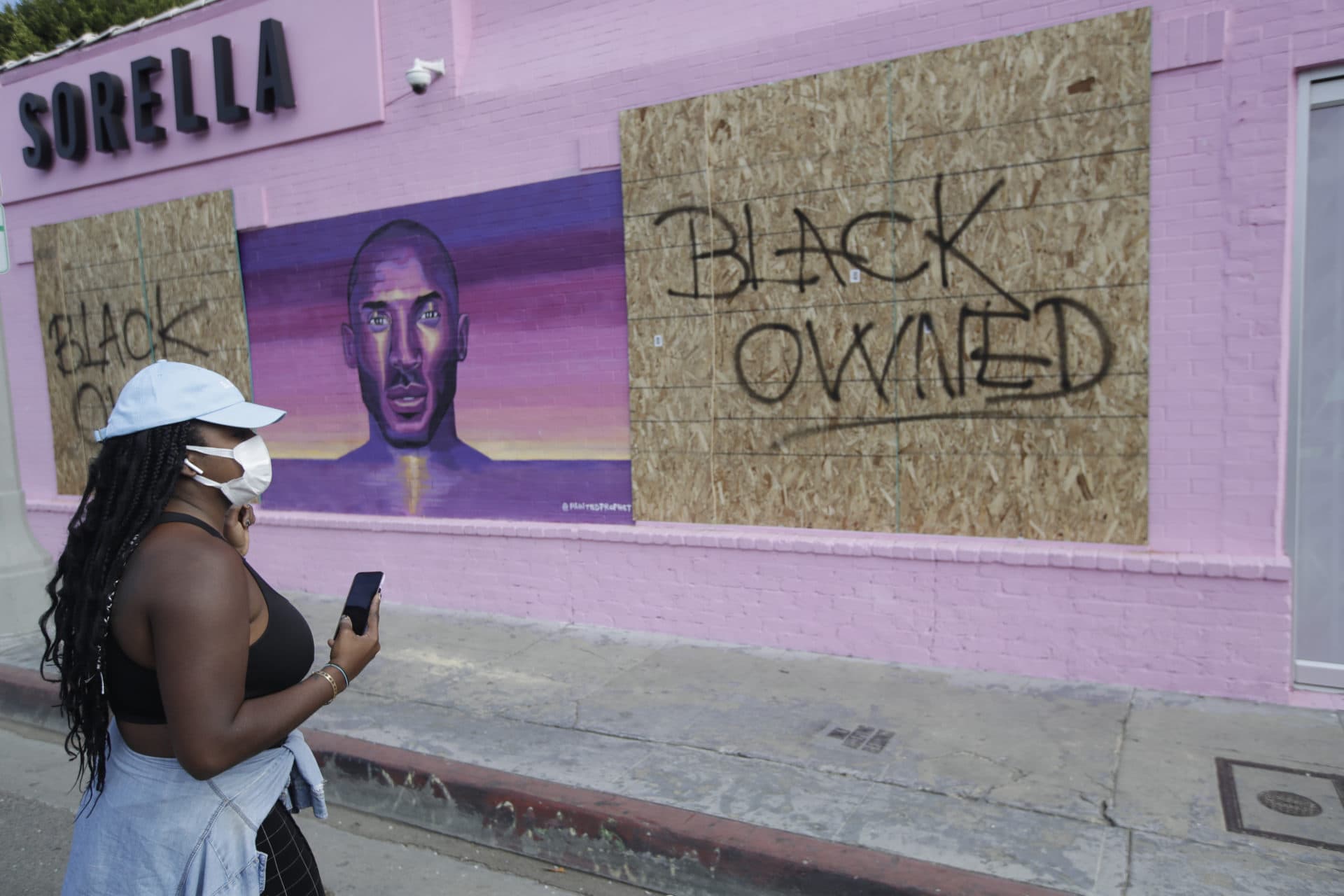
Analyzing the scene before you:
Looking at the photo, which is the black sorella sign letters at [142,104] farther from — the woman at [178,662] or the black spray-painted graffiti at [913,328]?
the woman at [178,662]

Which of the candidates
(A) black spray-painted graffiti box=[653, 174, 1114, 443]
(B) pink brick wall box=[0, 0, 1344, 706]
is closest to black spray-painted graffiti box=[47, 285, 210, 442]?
(B) pink brick wall box=[0, 0, 1344, 706]

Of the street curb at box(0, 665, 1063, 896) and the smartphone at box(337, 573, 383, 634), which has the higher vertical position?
the smartphone at box(337, 573, 383, 634)

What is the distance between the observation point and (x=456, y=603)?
7801mm

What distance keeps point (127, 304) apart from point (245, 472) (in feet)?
28.4

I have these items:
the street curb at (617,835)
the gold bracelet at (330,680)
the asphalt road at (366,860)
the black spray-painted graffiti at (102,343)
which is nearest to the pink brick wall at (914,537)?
the black spray-painted graffiti at (102,343)

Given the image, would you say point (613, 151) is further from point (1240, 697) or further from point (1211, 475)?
point (1240, 697)

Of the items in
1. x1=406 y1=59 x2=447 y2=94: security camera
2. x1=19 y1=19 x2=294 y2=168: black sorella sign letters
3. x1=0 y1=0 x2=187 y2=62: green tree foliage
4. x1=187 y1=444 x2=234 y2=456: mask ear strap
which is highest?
x1=0 y1=0 x2=187 y2=62: green tree foliage

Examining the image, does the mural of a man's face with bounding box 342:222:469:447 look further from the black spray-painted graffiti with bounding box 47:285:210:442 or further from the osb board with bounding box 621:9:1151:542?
the black spray-painted graffiti with bounding box 47:285:210:442

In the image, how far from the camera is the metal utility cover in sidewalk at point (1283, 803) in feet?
12.3

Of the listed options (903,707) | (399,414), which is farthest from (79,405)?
(903,707)

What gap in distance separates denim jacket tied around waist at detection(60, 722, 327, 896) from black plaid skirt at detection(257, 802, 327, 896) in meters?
0.05

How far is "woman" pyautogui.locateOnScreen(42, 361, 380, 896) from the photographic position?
76.4 inches

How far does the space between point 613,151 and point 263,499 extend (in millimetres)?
4791

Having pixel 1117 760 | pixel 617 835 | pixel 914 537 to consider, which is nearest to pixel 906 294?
pixel 914 537
